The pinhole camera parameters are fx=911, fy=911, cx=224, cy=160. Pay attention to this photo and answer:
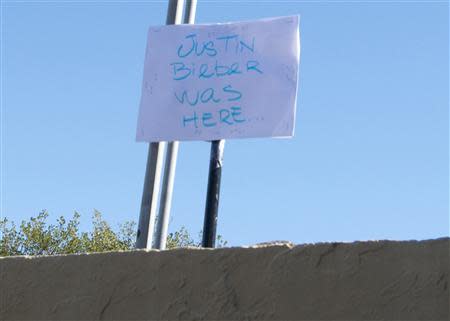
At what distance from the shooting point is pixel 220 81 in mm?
4418

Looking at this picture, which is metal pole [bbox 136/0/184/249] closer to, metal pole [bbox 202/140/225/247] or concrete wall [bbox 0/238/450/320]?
→ metal pole [bbox 202/140/225/247]

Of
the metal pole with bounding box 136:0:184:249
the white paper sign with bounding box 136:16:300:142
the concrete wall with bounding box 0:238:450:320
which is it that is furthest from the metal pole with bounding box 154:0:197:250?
the concrete wall with bounding box 0:238:450:320

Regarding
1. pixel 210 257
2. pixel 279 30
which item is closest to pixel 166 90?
pixel 279 30

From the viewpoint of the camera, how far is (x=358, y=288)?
2.83m

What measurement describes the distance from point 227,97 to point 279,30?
407mm

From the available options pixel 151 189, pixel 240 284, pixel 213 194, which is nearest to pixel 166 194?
pixel 151 189

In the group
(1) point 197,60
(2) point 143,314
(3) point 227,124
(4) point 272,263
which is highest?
(1) point 197,60

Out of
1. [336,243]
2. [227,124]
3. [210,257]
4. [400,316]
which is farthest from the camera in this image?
[227,124]

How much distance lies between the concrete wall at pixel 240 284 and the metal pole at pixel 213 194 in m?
0.87

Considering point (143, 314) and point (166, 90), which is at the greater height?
point (166, 90)

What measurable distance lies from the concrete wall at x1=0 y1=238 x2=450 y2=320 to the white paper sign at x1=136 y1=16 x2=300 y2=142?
1163 millimetres

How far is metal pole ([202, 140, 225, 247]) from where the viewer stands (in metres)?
4.18

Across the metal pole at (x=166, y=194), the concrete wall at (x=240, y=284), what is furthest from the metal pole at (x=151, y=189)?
the concrete wall at (x=240, y=284)

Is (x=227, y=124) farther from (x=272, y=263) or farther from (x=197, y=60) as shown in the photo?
(x=272, y=263)
